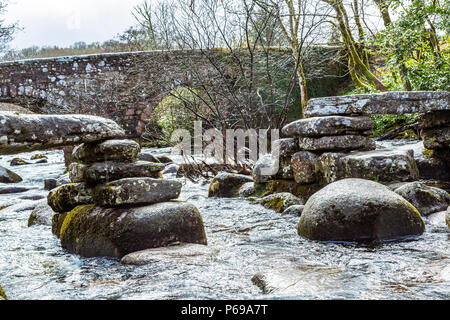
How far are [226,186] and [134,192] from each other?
3457 mm

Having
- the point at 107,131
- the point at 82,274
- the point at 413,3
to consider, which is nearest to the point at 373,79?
the point at 413,3

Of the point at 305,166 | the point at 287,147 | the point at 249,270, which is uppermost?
the point at 287,147

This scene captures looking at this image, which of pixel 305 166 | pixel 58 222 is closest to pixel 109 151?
pixel 58 222

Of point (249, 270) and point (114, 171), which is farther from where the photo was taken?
point (114, 171)

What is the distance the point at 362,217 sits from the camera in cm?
389

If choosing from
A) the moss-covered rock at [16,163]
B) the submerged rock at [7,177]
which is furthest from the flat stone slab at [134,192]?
the moss-covered rock at [16,163]

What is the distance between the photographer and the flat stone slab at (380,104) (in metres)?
5.69

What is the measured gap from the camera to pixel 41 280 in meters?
3.16

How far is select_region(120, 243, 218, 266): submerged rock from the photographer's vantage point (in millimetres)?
3336

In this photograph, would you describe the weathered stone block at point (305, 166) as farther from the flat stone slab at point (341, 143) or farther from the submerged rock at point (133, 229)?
the submerged rock at point (133, 229)

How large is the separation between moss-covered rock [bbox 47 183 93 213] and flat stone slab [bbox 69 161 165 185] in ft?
0.35

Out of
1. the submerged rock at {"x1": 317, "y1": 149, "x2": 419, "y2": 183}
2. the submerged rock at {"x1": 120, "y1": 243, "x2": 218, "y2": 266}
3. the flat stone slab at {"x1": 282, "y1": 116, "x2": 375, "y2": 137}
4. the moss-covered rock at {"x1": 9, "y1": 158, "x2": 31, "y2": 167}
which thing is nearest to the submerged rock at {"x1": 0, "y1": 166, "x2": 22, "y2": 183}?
the moss-covered rock at {"x1": 9, "y1": 158, "x2": 31, "y2": 167}

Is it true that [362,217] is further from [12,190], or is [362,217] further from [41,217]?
[12,190]

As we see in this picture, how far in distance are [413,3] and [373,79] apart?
4954mm
